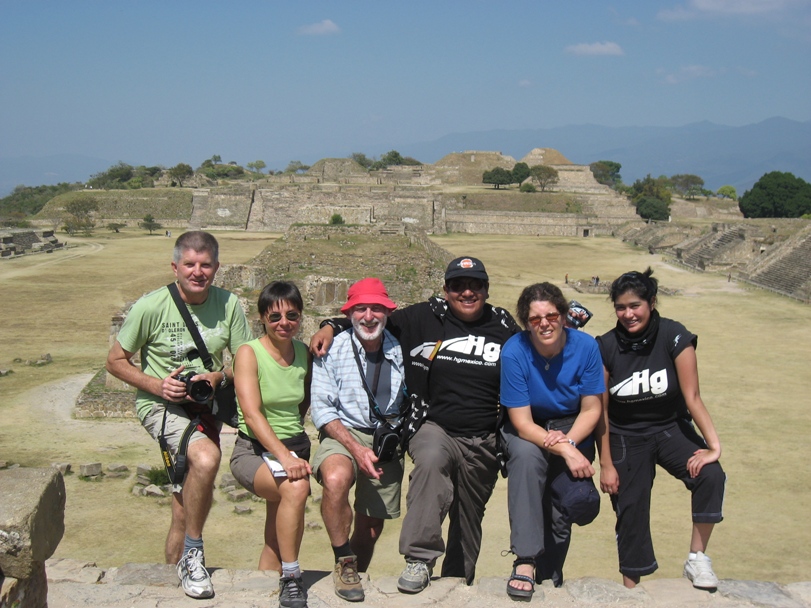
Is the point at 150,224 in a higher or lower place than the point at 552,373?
higher

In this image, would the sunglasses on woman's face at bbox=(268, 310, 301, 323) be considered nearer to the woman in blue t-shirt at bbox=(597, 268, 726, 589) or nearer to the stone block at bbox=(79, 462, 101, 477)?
the woman in blue t-shirt at bbox=(597, 268, 726, 589)

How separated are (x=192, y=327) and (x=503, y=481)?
Result: 249 inches

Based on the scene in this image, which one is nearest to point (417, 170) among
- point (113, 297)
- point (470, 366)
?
point (113, 297)

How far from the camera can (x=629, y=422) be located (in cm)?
430

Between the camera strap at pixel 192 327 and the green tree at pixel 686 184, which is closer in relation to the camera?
the camera strap at pixel 192 327

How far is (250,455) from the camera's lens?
4098mm

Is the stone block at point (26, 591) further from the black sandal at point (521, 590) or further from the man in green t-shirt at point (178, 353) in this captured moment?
the black sandal at point (521, 590)

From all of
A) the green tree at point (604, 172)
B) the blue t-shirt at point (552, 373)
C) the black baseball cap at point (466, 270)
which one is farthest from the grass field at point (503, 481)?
the green tree at point (604, 172)

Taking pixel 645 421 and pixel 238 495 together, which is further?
pixel 238 495

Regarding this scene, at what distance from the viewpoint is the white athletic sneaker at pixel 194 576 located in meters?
3.65

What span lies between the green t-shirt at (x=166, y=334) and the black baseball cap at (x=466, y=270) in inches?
50.3

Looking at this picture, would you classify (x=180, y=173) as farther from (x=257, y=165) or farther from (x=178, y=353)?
(x=178, y=353)

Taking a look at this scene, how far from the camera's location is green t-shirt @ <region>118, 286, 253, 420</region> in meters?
4.18

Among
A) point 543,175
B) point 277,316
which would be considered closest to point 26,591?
point 277,316
